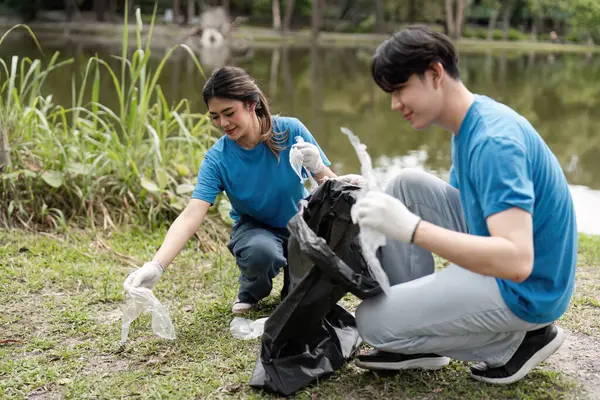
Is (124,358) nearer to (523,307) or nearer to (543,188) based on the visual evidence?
(523,307)

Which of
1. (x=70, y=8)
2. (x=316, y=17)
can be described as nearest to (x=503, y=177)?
(x=316, y=17)

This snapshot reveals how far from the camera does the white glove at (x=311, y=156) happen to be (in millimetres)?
2277

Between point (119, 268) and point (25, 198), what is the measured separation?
83cm

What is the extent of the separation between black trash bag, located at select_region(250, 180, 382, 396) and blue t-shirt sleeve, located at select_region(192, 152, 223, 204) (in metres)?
0.36

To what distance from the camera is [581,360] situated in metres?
2.09

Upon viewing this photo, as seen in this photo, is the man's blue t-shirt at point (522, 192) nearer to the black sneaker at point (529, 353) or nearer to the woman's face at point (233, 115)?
the black sneaker at point (529, 353)

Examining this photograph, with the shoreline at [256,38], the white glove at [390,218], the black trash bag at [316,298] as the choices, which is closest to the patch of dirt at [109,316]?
the black trash bag at [316,298]

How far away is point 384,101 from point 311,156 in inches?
328

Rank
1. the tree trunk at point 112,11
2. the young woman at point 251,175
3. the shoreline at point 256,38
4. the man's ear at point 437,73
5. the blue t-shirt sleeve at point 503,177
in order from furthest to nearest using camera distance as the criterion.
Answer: the tree trunk at point 112,11 < the shoreline at point 256,38 < the young woman at point 251,175 < the man's ear at point 437,73 < the blue t-shirt sleeve at point 503,177

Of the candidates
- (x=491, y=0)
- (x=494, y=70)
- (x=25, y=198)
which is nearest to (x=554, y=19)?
(x=491, y=0)

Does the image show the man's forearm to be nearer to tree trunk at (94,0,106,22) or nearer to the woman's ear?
the woman's ear

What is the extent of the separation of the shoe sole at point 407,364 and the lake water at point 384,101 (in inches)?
44.8

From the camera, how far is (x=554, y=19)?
3312cm

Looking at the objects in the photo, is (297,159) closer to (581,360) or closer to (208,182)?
(208,182)
